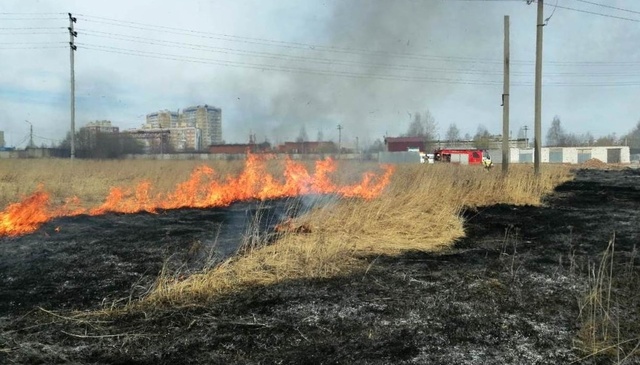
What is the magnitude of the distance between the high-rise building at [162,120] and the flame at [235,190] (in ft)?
53.8

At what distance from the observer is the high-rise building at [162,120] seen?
31391 mm

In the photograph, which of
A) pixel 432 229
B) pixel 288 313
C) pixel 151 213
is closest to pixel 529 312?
pixel 288 313

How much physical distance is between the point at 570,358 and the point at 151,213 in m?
9.97

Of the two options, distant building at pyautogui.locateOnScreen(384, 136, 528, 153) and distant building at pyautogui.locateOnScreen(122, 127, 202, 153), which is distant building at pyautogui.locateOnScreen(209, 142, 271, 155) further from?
distant building at pyautogui.locateOnScreen(384, 136, 528, 153)

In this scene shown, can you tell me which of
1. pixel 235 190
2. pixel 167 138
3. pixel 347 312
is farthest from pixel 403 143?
pixel 347 312

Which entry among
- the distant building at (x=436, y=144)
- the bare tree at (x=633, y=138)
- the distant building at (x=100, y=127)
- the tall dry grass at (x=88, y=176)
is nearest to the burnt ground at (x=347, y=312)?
the tall dry grass at (x=88, y=176)

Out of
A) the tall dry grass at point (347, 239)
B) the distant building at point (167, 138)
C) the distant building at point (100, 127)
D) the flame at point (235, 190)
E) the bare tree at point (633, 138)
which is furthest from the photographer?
the bare tree at point (633, 138)

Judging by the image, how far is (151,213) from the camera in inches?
423

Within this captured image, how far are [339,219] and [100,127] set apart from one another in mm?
28063

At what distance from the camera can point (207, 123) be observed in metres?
22.9

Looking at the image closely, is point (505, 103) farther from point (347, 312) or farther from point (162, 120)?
point (162, 120)

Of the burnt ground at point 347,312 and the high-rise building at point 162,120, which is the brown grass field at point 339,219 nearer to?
the burnt ground at point 347,312

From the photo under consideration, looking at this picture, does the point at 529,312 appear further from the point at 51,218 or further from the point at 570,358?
the point at 51,218

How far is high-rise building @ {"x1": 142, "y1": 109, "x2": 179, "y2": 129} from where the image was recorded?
31391mm
